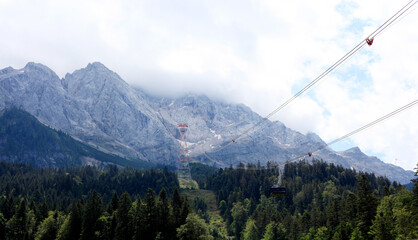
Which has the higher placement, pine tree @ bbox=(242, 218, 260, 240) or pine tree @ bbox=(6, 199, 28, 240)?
pine tree @ bbox=(242, 218, 260, 240)

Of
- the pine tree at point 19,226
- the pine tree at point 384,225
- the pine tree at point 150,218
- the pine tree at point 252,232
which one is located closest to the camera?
the pine tree at point 384,225

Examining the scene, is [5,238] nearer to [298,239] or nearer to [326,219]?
[298,239]

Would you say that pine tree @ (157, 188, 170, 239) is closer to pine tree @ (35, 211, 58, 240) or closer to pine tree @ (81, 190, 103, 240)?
pine tree @ (81, 190, 103, 240)

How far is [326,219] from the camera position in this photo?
15062 cm

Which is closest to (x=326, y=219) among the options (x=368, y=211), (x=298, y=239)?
(x=298, y=239)

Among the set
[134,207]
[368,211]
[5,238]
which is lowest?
[5,238]

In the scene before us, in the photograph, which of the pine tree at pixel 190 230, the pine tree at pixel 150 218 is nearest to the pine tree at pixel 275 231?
the pine tree at pixel 190 230

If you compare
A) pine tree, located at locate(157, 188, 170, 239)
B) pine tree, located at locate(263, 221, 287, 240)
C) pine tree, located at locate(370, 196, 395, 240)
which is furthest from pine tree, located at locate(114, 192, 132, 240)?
pine tree, located at locate(370, 196, 395, 240)

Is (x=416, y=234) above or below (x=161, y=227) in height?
above

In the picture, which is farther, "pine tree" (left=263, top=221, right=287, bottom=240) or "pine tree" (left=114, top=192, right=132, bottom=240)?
"pine tree" (left=263, top=221, right=287, bottom=240)

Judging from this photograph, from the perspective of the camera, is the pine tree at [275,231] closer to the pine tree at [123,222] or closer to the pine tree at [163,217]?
the pine tree at [163,217]

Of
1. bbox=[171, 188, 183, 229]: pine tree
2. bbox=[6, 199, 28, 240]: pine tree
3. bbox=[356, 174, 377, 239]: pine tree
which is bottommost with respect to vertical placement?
bbox=[6, 199, 28, 240]: pine tree

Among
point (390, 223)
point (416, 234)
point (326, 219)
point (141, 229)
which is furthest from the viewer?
point (326, 219)

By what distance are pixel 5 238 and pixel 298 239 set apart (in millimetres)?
122007
